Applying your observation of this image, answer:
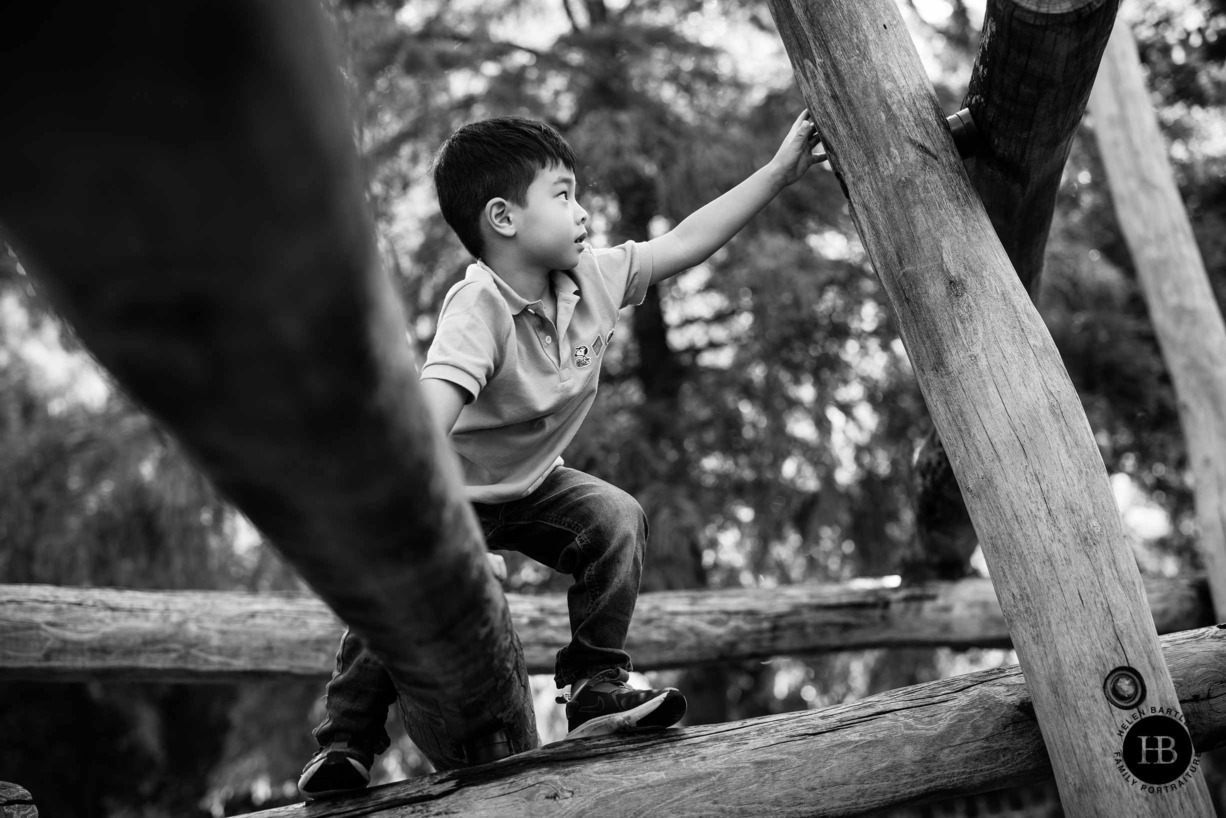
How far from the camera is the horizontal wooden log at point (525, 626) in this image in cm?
379

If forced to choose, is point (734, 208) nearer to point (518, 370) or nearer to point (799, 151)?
point (799, 151)

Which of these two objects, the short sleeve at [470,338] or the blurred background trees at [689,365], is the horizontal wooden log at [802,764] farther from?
the blurred background trees at [689,365]

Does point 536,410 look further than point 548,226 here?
No

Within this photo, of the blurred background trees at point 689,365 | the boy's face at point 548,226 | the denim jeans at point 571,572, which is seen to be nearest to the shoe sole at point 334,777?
the denim jeans at point 571,572

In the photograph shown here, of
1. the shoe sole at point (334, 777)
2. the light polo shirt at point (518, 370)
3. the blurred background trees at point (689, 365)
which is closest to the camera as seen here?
the shoe sole at point (334, 777)

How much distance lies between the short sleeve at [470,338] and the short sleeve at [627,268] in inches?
18.8

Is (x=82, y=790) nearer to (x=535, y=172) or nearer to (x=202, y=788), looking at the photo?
(x=202, y=788)

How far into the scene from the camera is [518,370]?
87.8 inches

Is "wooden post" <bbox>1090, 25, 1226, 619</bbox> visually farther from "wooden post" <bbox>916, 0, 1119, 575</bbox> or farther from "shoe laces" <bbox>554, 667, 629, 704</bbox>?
"shoe laces" <bbox>554, 667, 629, 704</bbox>

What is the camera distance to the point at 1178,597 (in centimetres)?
472

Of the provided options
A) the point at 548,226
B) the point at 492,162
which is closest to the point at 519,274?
the point at 548,226

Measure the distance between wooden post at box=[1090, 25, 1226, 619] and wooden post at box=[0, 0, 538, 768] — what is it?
4600mm

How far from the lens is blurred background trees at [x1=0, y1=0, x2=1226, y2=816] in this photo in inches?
257

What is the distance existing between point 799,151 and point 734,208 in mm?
223
